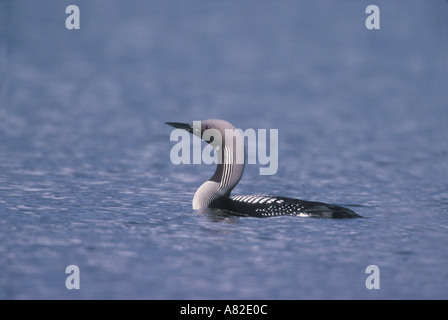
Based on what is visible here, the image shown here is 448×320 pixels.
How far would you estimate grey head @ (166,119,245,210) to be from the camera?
290 inches

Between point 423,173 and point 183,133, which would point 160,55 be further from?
point 423,173

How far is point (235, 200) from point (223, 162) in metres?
0.36

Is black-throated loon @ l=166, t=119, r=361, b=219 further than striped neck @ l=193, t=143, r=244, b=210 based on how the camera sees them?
No

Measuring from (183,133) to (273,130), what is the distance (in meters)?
1.33

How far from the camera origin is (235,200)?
23.8 feet

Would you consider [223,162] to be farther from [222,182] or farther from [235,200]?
[235,200]

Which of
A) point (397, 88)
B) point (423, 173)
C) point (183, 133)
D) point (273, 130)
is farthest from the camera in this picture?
point (397, 88)

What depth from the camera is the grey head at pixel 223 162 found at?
737 centimetres

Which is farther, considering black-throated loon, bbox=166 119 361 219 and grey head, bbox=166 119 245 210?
grey head, bbox=166 119 245 210

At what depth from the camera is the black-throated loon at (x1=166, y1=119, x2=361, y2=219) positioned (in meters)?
7.03

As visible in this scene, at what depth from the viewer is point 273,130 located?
12016mm

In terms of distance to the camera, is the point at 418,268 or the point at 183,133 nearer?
the point at 418,268

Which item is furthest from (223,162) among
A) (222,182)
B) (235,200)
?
(235,200)

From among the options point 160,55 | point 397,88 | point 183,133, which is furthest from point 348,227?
point 160,55
